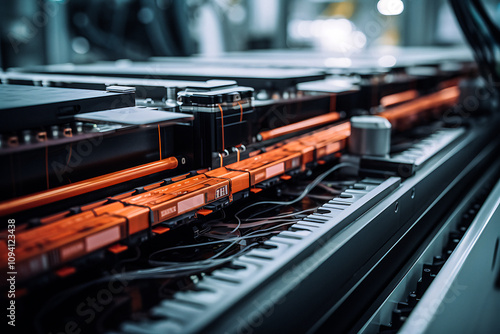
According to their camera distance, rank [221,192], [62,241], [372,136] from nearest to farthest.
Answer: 1. [62,241]
2. [221,192]
3. [372,136]

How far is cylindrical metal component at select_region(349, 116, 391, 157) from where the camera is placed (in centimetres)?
189

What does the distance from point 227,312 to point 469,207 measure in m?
1.81

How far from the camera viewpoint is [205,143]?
57.0 inches

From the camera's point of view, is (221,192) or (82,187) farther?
(221,192)

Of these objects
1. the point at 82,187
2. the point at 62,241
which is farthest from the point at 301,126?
the point at 62,241

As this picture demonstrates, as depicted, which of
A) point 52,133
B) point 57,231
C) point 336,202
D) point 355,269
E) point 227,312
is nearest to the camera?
point 227,312

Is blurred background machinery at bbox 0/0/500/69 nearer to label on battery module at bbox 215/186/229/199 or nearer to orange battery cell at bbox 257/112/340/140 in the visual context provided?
orange battery cell at bbox 257/112/340/140

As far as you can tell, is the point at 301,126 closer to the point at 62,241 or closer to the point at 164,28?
the point at 62,241

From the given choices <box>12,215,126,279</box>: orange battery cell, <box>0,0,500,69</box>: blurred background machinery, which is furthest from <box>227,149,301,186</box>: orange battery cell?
<box>0,0,500,69</box>: blurred background machinery

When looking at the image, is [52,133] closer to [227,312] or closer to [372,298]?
[227,312]

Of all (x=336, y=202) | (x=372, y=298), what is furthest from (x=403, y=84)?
(x=372, y=298)

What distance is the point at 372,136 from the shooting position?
1.89 metres

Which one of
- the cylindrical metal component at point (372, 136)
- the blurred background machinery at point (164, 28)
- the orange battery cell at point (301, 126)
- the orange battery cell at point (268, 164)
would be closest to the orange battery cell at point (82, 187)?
the orange battery cell at point (268, 164)

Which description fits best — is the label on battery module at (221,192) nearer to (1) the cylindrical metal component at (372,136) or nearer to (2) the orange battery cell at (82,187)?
(2) the orange battery cell at (82,187)
